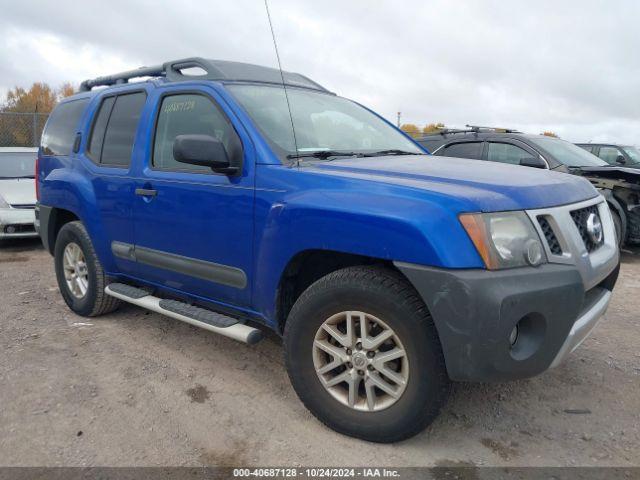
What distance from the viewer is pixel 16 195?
7.26m

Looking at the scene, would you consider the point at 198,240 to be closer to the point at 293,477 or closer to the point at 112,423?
the point at 112,423

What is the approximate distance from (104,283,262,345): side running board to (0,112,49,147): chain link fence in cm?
1208

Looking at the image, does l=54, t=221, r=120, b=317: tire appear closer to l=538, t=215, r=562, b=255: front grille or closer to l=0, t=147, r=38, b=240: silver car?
l=0, t=147, r=38, b=240: silver car

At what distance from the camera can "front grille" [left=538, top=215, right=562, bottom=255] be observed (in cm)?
230

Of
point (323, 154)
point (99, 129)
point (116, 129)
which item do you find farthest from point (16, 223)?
point (323, 154)

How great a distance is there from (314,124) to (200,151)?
857 millimetres

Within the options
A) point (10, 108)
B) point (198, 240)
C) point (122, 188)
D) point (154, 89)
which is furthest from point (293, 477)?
point (10, 108)

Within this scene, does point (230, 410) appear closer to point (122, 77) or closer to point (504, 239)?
point (504, 239)

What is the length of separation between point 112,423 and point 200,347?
1059mm

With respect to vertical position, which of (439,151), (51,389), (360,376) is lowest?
(51,389)

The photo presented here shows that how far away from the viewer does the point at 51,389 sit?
307cm

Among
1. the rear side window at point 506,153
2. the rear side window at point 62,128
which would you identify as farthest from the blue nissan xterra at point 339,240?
the rear side window at point 506,153

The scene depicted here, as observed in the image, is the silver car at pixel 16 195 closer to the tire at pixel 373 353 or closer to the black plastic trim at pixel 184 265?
the black plastic trim at pixel 184 265

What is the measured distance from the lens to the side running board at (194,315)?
9.60 ft
